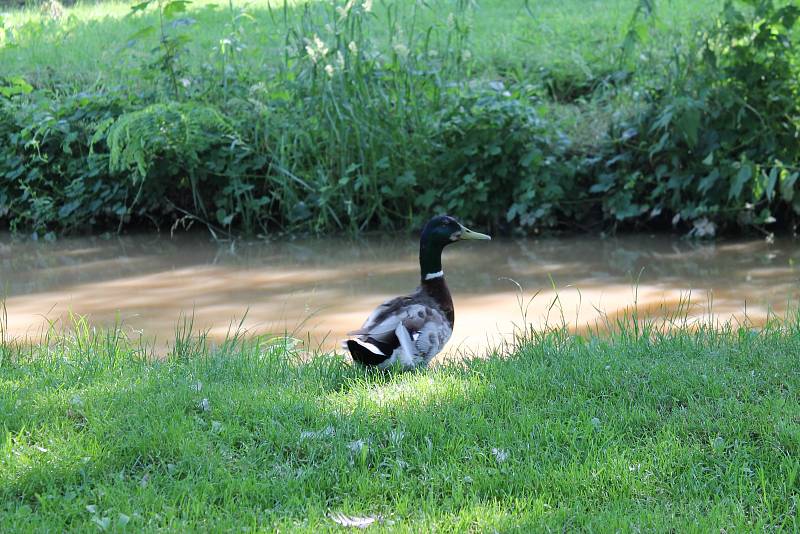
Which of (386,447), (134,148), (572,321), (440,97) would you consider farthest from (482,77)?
(386,447)

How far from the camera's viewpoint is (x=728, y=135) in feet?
31.3

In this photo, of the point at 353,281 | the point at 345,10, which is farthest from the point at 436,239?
the point at 345,10

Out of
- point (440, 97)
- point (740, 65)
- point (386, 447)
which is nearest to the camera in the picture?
point (386, 447)

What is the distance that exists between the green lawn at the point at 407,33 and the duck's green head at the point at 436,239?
196 inches

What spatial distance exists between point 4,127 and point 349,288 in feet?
18.1

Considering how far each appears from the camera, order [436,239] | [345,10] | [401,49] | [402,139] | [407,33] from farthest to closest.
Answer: [407,33] < [402,139] < [401,49] < [345,10] < [436,239]

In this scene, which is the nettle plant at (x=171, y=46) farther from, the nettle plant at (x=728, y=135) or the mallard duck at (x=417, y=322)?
the mallard duck at (x=417, y=322)

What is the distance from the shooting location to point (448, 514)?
326 cm

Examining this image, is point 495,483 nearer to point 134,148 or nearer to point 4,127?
point 134,148

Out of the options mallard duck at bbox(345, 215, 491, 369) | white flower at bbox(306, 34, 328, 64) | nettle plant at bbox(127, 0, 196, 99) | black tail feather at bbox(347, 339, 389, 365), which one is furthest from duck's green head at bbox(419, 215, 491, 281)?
nettle plant at bbox(127, 0, 196, 99)

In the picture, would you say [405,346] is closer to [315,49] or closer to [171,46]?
[315,49]

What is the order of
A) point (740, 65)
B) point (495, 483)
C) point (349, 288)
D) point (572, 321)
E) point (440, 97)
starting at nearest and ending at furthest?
point (495, 483) < point (572, 321) < point (349, 288) < point (740, 65) < point (440, 97)

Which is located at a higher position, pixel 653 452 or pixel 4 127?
pixel 4 127

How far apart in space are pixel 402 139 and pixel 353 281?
7.39 ft
